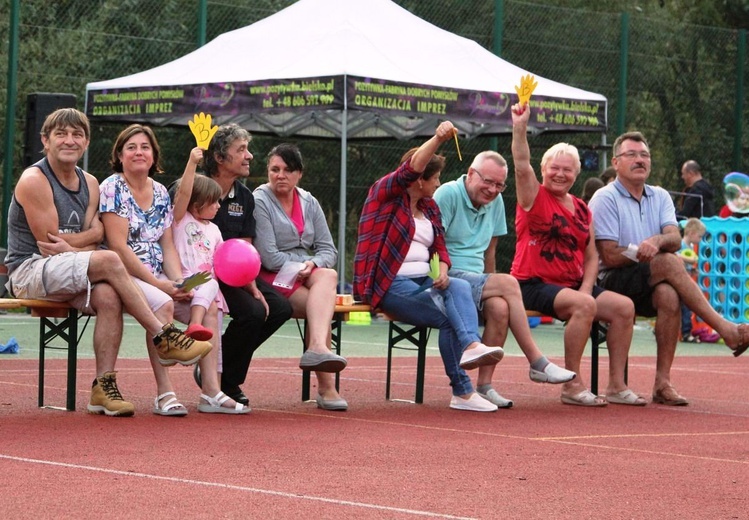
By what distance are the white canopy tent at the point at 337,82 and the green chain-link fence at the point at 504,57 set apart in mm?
410

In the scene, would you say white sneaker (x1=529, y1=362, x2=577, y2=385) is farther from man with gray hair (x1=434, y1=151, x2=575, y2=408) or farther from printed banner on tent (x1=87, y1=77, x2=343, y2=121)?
printed banner on tent (x1=87, y1=77, x2=343, y2=121)

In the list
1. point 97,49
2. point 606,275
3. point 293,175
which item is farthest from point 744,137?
point 293,175

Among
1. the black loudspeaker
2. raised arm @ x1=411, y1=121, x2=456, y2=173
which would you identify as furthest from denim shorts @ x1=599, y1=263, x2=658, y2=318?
the black loudspeaker

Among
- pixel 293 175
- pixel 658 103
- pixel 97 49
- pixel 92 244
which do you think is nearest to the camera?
pixel 92 244

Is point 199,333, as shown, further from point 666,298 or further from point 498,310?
point 666,298

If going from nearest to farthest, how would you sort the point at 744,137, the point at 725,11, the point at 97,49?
the point at 97,49 < the point at 744,137 < the point at 725,11

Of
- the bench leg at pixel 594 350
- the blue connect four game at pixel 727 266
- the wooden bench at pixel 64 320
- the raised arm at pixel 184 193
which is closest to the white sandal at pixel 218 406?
the wooden bench at pixel 64 320

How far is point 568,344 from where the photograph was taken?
842 cm

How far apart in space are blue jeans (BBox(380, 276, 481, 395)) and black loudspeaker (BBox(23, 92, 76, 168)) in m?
6.88

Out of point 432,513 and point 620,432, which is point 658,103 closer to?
point 620,432

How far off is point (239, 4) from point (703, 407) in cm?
1004

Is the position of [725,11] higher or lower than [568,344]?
higher

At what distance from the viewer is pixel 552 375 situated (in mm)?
7992

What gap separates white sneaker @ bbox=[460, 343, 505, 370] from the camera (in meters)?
7.66
